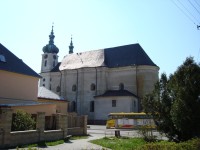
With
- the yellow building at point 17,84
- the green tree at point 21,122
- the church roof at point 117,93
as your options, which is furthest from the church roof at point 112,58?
the green tree at point 21,122

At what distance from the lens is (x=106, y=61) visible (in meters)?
49.4

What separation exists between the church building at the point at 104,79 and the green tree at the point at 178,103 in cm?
2638

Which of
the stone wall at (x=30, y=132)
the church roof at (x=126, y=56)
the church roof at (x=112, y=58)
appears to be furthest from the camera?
the church roof at (x=112, y=58)

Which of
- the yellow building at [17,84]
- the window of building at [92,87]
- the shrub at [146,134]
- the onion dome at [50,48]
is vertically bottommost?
the shrub at [146,134]

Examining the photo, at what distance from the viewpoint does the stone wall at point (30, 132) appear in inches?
520

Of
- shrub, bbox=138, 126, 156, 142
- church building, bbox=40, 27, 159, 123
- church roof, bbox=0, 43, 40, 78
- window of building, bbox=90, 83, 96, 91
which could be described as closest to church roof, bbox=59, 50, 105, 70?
church building, bbox=40, 27, 159, 123

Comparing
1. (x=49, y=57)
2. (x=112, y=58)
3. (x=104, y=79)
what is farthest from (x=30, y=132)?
(x=49, y=57)

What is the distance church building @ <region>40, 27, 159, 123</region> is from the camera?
43656 millimetres

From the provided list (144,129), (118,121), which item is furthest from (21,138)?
(118,121)

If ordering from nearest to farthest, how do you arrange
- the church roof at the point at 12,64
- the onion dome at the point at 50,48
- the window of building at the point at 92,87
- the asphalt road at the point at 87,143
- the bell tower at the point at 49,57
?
1. the asphalt road at the point at 87,143
2. the church roof at the point at 12,64
3. the window of building at the point at 92,87
4. the bell tower at the point at 49,57
5. the onion dome at the point at 50,48

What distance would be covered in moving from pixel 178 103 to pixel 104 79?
34137mm

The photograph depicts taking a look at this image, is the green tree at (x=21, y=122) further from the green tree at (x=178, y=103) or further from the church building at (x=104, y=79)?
the church building at (x=104, y=79)

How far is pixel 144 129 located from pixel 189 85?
A: 6.21m

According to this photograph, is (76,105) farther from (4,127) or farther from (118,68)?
(4,127)
